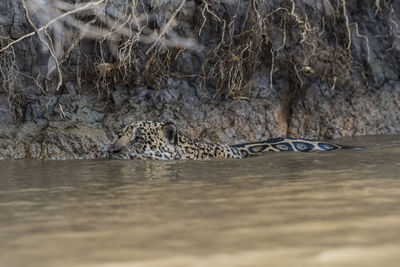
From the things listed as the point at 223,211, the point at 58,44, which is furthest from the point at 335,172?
the point at 58,44

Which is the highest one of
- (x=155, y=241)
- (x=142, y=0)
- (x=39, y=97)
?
(x=142, y=0)

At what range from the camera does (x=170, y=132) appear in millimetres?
6266

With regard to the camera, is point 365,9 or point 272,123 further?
point 365,9

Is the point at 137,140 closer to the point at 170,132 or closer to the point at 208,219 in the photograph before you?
the point at 170,132

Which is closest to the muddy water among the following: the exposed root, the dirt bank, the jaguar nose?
the jaguar nose

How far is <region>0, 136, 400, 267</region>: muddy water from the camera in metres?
1.82

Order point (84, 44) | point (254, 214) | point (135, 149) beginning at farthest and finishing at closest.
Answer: point (84, 44), point (135, 149), point (254, 214)

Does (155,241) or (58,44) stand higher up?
(58,44)

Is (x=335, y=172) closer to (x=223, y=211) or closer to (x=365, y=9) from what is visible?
(x=223, y=211)

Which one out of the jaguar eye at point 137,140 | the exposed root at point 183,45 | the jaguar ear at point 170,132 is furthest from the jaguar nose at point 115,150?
the exposed root at point 183,45

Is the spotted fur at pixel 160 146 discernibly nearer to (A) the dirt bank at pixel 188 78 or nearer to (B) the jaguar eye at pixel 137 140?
(B) the jaguar eye at pixel 137 140

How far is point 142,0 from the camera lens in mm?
8055

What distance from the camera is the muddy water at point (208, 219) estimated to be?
1822mm

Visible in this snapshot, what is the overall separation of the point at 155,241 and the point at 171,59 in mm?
7047
